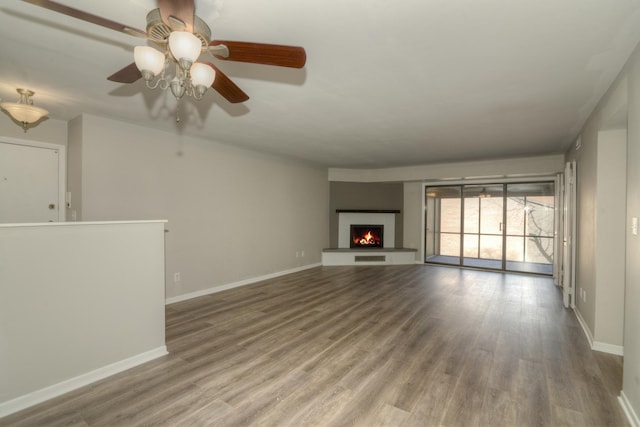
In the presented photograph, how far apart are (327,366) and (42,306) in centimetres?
227

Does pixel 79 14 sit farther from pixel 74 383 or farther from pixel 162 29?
pixel 74 383

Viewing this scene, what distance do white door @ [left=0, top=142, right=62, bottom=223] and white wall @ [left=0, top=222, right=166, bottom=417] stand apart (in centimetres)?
215

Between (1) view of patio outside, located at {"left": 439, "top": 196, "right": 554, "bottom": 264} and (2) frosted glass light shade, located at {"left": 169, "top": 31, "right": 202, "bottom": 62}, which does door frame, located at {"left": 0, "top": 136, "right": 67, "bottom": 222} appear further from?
(1) view of patio outside, located at {"left": 439, "top": 196, "right": 554, "bottom": 264}

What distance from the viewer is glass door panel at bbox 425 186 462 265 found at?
7582 mm

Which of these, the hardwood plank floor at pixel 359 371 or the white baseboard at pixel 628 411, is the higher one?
the white baseboard at pixel 628 411

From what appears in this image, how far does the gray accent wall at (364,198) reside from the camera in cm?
775

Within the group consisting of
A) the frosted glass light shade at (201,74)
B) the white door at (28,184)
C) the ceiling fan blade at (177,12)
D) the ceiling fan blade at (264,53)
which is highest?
the ceiling fan blade at (177,12)

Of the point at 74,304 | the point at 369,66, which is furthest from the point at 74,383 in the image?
the point at 369,66

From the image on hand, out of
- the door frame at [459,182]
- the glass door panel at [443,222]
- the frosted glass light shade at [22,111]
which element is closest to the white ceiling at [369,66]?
the frosted glass light shade at [22,111]

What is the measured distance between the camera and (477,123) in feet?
12.3

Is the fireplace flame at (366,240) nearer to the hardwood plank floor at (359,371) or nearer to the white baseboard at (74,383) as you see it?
the hardwood plank floor at (359,371)

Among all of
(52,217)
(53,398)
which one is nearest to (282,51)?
(53,398)

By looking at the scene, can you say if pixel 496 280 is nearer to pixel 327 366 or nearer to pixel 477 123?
pixel 477 123

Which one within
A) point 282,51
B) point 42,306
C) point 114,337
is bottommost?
point 114,337
